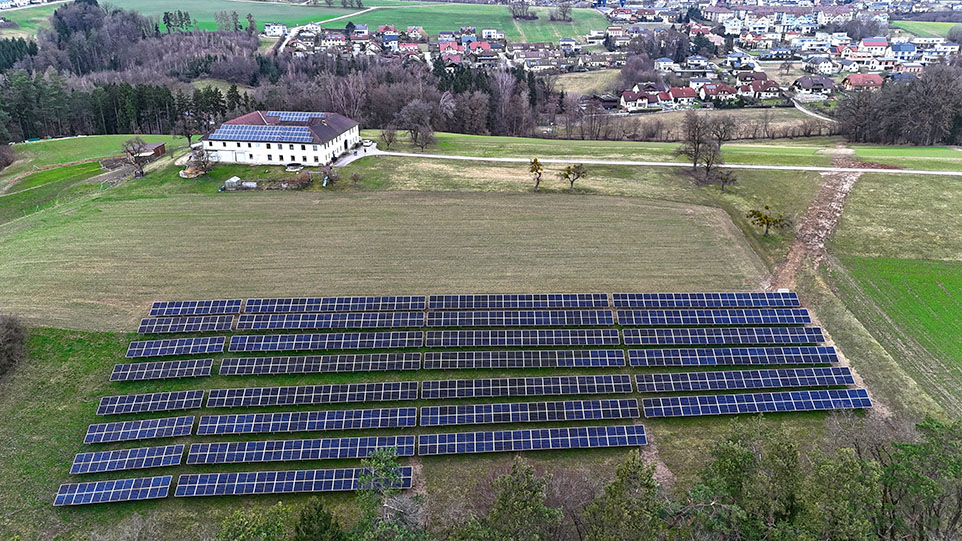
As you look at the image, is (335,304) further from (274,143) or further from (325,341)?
(274,143)

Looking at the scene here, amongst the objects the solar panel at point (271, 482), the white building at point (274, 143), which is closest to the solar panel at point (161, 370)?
the solar panel at point (271, 482)

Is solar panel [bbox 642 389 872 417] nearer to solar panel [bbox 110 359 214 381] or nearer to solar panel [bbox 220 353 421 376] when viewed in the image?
solar panel [bbox 220 353 421 376]

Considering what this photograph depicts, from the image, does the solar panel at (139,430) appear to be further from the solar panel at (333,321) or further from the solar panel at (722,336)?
the solar panel at (722,336)

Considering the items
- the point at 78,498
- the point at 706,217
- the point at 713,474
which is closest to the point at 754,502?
the point at 713,474

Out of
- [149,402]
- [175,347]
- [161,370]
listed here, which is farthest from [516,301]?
[149,402]

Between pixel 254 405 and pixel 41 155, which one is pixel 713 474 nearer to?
pixel 254 405

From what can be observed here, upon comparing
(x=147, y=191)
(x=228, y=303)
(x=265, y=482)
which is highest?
(x=147, y=191)
